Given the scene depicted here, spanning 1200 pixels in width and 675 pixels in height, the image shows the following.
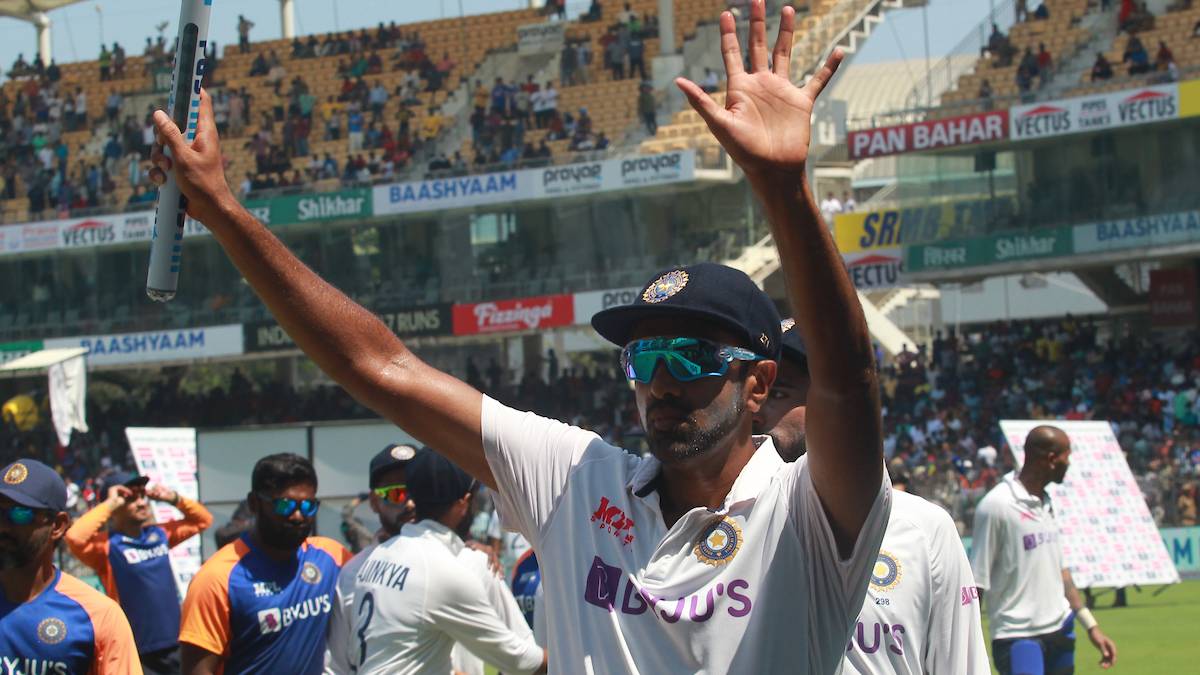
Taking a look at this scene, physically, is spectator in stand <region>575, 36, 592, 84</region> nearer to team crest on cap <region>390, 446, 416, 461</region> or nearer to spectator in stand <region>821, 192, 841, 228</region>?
spectator in stand <region>821, 192, 841, 228</region>

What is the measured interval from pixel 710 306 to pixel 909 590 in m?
1.79

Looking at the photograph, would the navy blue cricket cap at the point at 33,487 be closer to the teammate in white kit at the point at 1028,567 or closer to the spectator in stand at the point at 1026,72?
the teammate in white kit at the point at 1028,567

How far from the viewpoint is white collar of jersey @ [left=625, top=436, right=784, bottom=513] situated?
12.0ft

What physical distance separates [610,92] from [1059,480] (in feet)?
127

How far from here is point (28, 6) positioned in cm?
5434

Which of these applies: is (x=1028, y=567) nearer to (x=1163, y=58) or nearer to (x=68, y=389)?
Answer: (x=68, y=389)

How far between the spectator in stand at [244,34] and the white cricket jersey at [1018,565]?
48899 millimetres

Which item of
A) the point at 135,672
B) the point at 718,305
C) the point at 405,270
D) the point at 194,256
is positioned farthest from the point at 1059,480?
the point at 194,256

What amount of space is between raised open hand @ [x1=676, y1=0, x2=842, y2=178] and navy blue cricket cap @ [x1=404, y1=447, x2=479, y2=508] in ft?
13.1

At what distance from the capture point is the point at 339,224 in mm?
47781

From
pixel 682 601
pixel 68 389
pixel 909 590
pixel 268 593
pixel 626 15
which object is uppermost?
pixel 626 15

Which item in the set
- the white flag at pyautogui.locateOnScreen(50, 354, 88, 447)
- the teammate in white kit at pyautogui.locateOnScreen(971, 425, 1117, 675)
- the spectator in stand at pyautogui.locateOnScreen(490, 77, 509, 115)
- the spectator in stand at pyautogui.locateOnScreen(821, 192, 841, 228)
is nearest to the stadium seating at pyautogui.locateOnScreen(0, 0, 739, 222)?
the spectator in stand at pyautogui.locateOnScreen(490, 77, 509, 115)

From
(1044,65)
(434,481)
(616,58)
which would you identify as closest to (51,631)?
(434,481)

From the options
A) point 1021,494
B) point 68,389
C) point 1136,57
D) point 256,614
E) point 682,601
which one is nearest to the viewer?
point 682,601
